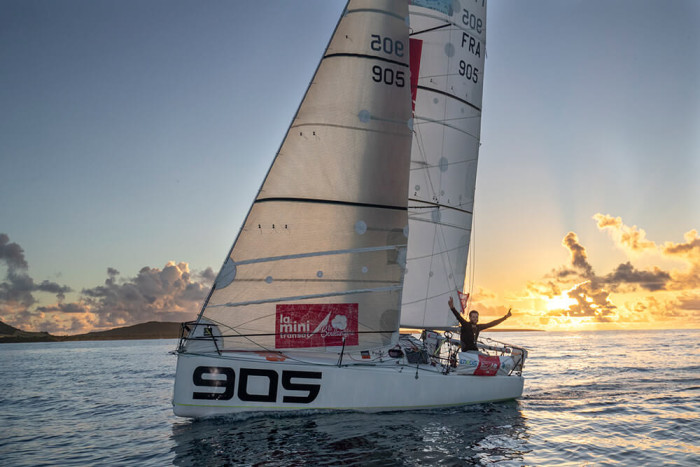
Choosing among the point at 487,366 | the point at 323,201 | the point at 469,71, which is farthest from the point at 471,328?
the point at 469,71

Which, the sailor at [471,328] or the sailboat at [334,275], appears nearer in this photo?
the sailboat at [334,275]

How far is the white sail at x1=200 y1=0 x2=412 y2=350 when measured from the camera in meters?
11.4

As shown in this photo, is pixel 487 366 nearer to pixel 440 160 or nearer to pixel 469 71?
pixel 440 160

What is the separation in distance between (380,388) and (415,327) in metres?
5.99

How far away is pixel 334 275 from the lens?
1178cm

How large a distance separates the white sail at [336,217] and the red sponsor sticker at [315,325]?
0.08ft

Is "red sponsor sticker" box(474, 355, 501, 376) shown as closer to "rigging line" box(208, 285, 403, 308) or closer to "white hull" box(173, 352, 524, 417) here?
"white hull" box(173, 352, 524, 417)

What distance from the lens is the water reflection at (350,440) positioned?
29.9 ft

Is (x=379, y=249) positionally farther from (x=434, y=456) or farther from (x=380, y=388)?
(x=434, y=456)

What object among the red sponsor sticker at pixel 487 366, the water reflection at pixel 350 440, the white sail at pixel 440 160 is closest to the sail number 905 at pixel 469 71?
the white sail at pixel 440 160

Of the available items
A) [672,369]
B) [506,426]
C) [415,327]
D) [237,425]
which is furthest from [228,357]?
[672,369]

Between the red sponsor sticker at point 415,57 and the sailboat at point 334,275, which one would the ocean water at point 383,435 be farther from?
the red sponsor sticker at point 415,57

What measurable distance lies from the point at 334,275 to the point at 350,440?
361 cm

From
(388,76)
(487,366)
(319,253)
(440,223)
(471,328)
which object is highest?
(388,76)
